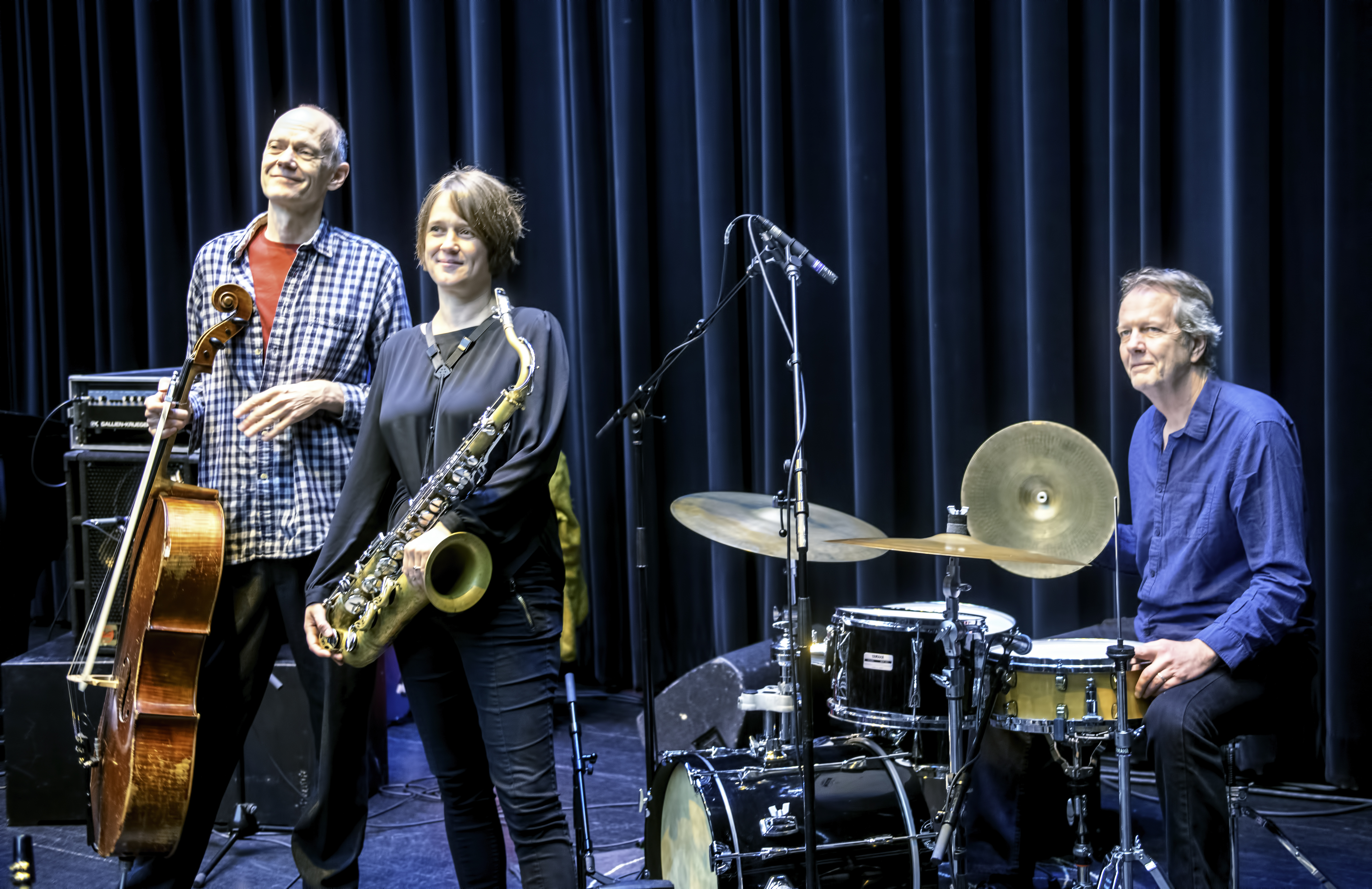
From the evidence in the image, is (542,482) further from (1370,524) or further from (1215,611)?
(1370,524)

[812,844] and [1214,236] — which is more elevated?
[1214,236]

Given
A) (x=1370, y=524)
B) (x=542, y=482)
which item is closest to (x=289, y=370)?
(x=542, y=482)

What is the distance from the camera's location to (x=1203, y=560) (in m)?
2.66

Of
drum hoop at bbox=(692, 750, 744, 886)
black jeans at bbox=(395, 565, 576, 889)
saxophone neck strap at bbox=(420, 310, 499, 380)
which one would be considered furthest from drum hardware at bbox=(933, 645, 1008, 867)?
saxophone neck strap at bbox=(420, 310, 499, 380)

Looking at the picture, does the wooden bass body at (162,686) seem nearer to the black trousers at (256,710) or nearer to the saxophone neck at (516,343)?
the black trousers at (256,710)

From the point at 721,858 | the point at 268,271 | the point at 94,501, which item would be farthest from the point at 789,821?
the point at 94,501

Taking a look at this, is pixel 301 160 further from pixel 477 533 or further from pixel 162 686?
pixel 162 686

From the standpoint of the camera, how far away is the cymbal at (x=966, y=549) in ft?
7.93

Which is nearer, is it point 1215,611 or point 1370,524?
point 1215,611

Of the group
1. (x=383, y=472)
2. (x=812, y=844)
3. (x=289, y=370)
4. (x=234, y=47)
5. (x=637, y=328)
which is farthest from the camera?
(x=234, y=47)

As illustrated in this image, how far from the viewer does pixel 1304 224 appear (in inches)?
140

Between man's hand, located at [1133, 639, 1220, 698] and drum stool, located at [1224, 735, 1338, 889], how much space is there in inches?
7.8

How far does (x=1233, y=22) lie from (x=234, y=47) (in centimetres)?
405

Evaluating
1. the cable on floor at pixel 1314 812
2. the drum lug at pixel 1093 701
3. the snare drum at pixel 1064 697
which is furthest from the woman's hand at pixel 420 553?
the cable on floor at pixel 1314 812
